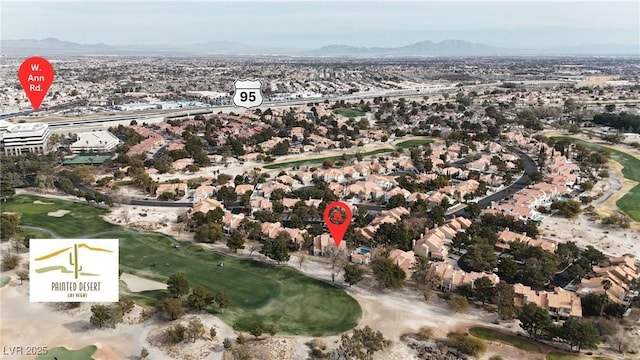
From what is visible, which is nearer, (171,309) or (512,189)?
(171,309)

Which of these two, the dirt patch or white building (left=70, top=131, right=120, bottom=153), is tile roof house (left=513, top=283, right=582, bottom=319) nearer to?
the dirt patch

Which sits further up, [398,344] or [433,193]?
[433,193]

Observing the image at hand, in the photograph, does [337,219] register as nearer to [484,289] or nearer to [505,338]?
[484,289]

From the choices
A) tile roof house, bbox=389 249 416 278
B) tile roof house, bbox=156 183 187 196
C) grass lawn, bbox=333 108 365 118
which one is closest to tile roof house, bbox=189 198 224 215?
tile roof house, bbox=156 183 187 196

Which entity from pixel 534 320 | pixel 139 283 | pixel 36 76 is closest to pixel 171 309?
pixel 139 283

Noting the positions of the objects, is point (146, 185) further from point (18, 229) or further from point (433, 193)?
point (433, 193)

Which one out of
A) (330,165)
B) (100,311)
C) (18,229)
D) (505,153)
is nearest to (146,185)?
(18,229)

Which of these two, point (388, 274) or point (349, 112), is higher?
point (349, 112)

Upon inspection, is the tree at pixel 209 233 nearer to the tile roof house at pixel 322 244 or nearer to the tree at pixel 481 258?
the tile roof house at pixel 322 244
